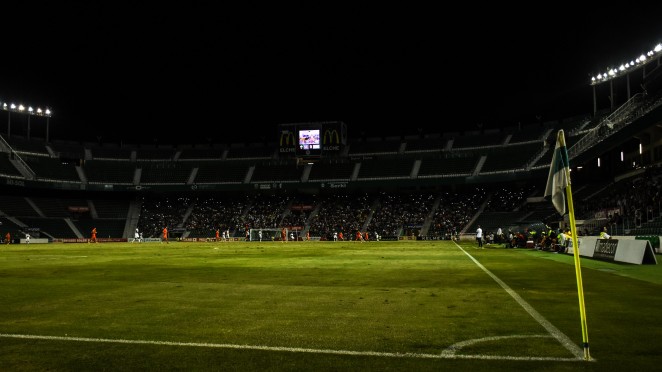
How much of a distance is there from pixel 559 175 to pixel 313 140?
62.5 m

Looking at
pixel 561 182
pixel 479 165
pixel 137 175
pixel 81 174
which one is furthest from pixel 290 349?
pixel 137 175

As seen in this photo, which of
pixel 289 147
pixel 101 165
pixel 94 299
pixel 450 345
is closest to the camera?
pixel 450 345

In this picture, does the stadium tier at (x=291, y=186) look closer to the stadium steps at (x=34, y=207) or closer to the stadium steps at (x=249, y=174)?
the stadium steps at (x=249, y=174)

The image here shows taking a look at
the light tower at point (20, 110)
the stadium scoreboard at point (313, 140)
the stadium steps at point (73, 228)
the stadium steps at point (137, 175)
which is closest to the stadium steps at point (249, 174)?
the stadium scoreboard at point (313, 140)

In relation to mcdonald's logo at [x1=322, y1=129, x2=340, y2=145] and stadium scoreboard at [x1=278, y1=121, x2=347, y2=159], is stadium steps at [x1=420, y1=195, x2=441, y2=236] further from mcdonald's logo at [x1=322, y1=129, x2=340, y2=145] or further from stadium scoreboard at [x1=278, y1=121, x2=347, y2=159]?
mcdonald's logo at [x1=322, y1=129, x2=340, y2=145]

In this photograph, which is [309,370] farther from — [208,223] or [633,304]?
[208,223]

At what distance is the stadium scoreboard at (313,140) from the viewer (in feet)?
222

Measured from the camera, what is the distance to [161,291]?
10.8 m

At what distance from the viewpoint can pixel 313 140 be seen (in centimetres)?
6800

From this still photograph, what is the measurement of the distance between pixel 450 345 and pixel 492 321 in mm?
1788

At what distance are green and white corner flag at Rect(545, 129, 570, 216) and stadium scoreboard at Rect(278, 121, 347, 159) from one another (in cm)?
6167

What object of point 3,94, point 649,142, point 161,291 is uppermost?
point 3,94

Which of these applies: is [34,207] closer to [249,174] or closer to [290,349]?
[249,174]

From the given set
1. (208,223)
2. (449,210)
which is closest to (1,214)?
(208,223)
